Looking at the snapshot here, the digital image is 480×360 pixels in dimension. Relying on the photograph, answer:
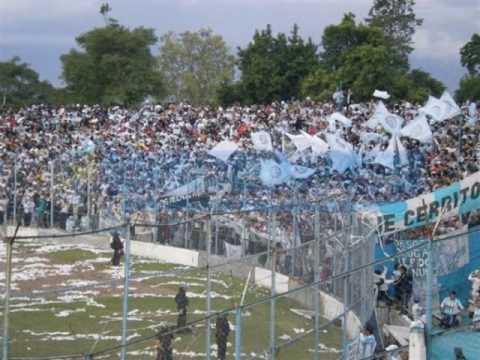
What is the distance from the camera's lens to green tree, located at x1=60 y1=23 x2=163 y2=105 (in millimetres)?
72562

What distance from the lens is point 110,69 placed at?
239 ft

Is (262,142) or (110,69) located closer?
(262,142)

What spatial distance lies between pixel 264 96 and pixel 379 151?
35.3m

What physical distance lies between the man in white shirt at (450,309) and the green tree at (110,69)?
5672 cm

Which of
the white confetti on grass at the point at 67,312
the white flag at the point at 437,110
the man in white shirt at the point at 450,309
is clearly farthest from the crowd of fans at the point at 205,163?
Answer: the man in white shirt at the point at 450,309

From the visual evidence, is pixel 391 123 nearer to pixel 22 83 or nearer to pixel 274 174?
pixel 274 174

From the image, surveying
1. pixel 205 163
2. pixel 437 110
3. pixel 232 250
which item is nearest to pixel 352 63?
pixel 205 163

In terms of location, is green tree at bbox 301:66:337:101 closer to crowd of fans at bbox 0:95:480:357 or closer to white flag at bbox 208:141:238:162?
crowd of fans at bbox 0:95:480:357

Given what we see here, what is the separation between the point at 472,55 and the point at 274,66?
54.9 ft

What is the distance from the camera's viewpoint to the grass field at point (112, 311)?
14932 mm

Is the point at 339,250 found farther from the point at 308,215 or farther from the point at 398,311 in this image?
the point at 308,215

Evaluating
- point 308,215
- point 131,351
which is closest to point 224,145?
point 308,215

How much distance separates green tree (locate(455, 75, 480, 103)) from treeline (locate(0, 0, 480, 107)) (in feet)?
0.22

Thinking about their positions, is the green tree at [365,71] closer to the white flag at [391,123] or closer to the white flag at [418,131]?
the white flag at [391,123]
